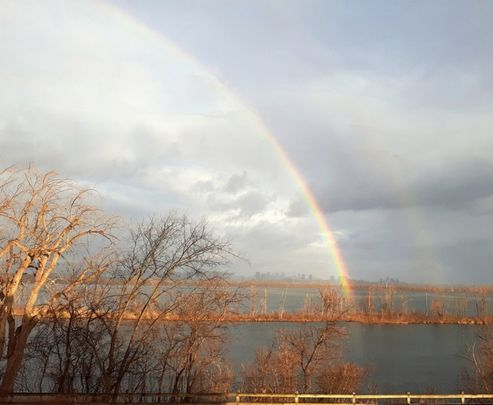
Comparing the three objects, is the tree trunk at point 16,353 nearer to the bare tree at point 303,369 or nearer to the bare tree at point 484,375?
the bare tree at point 303,369

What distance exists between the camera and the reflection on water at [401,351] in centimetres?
3631

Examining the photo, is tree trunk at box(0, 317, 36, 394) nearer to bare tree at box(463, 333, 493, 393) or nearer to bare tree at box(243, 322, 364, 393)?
bare tree at box(243, 322, 364, 393)

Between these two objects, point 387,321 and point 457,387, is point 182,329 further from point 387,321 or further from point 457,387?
point 387,321

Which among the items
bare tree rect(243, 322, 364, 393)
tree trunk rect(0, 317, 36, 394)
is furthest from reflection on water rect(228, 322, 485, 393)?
tree trunk rect(0, 317, 36, 394)

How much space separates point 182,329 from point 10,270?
8.05 m

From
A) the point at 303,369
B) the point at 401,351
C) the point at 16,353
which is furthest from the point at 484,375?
the point at 16,353

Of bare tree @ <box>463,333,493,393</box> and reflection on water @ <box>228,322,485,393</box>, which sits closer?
bare tree @ <box>463,333,493,393</box>

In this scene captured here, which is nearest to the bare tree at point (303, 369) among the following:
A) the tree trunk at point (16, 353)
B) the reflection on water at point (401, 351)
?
the reflection on water at point (401, 351)

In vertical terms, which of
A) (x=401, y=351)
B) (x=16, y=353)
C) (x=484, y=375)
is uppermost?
(x=16, y=353)

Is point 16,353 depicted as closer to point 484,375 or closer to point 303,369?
point 303,369

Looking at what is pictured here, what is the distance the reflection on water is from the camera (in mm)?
36312

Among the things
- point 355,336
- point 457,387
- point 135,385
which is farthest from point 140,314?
point 355,336

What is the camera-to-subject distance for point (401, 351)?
49.8 m

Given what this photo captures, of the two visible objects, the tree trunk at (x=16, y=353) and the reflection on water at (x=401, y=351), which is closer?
the tree trunk at (x=16, y=353)
